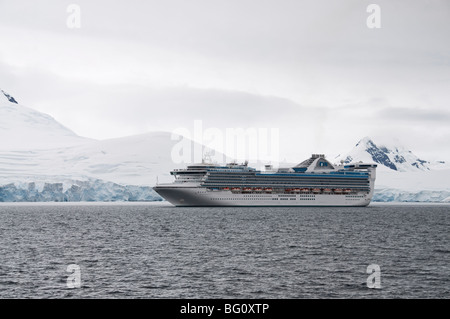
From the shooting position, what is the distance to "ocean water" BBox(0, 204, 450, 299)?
35875 millimetres

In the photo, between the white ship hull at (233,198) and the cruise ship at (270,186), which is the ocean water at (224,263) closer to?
the white ship hull at (233,198)

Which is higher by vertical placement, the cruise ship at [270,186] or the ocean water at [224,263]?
the cruise ship at [270,186]

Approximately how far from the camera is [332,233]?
72812mm

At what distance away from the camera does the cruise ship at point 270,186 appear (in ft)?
468

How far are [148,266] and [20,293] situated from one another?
11813 mm

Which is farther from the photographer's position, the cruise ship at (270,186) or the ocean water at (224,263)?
the cruise ship at (270,186)

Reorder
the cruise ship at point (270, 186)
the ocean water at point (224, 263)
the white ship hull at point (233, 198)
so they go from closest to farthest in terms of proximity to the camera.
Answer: the ocean water at point (224, 263)
the white ship hull at point (233, 198)
the cruise ship at point (270, 186)

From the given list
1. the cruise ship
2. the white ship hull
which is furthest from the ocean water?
the cruise ship

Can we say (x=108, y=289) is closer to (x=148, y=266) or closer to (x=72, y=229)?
(x=148, y=266)

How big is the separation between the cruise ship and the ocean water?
66.8 meters

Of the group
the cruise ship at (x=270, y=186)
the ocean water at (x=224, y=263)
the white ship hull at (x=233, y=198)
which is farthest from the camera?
the cruise ship at (x=270, y=186)

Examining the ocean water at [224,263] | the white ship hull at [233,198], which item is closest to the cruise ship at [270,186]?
the white ship hull at [233,198]
